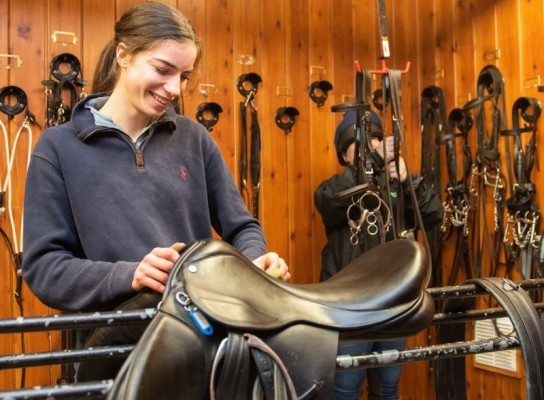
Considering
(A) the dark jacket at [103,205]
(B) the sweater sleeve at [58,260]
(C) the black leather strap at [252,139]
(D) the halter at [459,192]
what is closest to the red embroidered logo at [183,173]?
(A) the dark jacket at [103,205]

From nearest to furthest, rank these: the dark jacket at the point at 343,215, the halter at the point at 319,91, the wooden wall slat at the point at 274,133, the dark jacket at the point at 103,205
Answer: the dark jacket at the point at 103,205 → the dark jacket at the point at 343,215 → the wooden wall slat at the point at 274,133 → the halter at the point at 319,91

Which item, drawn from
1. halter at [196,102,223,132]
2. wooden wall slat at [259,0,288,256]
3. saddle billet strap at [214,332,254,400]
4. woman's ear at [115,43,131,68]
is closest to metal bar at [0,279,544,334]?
saddle billet strap at [214,332,254,400]

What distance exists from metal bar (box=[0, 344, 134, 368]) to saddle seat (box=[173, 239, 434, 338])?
13 cm

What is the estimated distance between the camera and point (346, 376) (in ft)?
Answer: 7.62

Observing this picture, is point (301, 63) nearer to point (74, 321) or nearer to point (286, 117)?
point (286, 117)

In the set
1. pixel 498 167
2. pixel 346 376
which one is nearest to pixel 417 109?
pixel 498 167

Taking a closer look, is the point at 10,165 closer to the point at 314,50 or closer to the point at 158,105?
the point at 158,105

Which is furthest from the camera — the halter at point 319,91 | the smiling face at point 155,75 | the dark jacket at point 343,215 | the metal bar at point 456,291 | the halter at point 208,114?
the halter at point 319,91

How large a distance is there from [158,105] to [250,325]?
676mm

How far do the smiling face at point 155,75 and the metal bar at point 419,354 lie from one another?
70cm

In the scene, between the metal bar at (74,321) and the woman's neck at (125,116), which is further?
the woman's neck at (125,116)

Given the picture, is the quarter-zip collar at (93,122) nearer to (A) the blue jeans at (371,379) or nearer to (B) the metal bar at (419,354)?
A: (B) the metal bar at (419,354)

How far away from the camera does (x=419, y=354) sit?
2.71ft

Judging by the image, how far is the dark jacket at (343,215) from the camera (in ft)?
8.05
